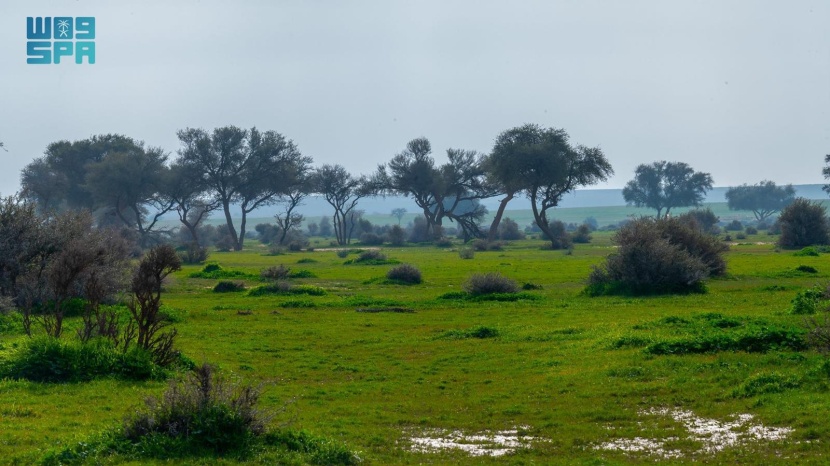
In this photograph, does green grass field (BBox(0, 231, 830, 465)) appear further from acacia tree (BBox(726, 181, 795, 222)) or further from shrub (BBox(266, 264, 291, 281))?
acacia tree (BBox(726, 181, 795, 222))

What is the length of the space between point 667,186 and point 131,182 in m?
99.8

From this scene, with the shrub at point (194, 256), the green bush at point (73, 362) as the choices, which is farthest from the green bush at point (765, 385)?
the shrub at point (194, 256)

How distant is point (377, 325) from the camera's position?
79.4ft

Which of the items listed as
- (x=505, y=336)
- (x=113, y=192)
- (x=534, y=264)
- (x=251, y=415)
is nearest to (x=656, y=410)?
(x=251, y=415)

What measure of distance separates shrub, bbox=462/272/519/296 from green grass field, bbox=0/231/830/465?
379 centimetres

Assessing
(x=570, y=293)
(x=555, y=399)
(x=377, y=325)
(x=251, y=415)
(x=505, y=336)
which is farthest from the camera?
(x=570, y=293)

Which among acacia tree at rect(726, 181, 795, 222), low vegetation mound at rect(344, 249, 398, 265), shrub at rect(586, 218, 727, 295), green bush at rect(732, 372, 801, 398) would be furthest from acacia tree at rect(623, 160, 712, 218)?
green bush at rect(732, 372, 801, 398)

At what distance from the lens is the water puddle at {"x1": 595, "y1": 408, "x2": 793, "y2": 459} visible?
10484 mm

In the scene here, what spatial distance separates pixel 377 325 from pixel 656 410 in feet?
40.4

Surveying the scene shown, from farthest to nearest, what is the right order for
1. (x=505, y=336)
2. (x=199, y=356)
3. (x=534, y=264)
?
(x=534, y=264), (x=505, y=336), (x=199, y=356)

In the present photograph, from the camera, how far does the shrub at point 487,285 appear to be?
31453 mm

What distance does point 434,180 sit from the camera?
99.8 metres

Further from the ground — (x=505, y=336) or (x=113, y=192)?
(x=113, y=192)

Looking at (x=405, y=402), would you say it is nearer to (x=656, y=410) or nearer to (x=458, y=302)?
(x=656, y=410)
